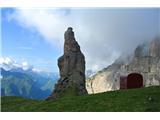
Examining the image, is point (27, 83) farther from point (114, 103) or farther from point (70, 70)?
point (114, 103)

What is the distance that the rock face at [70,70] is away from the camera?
241 feet

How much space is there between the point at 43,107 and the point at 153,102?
9729mm

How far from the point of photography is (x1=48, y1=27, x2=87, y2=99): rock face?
73.6 meters

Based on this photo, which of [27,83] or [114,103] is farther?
[27,83]

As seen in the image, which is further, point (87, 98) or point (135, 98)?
point (87, 98)

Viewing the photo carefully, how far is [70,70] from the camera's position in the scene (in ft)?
259

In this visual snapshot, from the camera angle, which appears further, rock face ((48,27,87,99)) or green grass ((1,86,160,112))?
rock face ((48,27,87,99))

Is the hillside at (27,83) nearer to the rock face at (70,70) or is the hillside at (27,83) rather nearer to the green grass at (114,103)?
the rock face at (70,70)

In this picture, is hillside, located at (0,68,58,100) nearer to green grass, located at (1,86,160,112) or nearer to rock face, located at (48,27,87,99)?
rock face, located at (48,27,87,99)

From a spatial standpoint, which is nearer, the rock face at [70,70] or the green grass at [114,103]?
the green grass at [114,103]

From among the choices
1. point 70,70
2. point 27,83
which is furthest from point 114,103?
point 27,83
